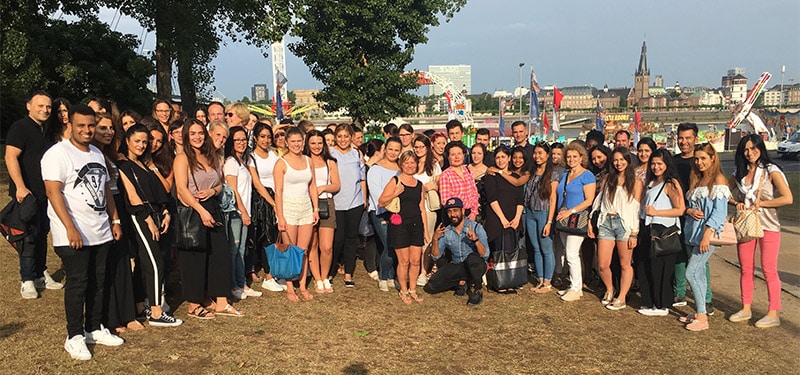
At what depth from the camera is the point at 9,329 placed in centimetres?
434

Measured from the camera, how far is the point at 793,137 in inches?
1216

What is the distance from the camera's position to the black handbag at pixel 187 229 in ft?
14.7

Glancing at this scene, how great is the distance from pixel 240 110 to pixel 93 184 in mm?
2890

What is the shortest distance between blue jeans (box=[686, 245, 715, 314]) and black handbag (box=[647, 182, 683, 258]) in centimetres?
16

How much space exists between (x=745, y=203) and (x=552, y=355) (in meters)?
2.38

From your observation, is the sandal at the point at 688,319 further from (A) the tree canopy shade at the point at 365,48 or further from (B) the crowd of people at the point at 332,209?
(A) the tree canopy shade at the point at 365,48

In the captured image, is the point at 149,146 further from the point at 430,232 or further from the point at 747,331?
the point at 747,331

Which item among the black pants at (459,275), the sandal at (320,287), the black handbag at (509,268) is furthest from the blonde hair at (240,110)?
the black handbag at (509,268)

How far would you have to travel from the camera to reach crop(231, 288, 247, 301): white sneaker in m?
5.48

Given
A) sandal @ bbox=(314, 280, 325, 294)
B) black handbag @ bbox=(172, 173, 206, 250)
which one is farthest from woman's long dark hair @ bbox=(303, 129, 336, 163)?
black handbag @ bbox=(172, 173, 206, 250)

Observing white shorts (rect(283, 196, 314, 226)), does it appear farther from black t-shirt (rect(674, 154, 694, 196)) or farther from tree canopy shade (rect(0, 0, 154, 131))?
tree canopy shade (rect(0, 0, 154, 131))

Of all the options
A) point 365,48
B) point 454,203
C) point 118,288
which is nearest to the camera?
point 118,288

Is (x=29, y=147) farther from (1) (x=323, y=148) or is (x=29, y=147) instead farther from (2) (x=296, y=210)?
(1) (x=323, y=148)

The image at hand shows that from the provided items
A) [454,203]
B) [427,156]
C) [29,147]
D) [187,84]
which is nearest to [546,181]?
[454,203]
